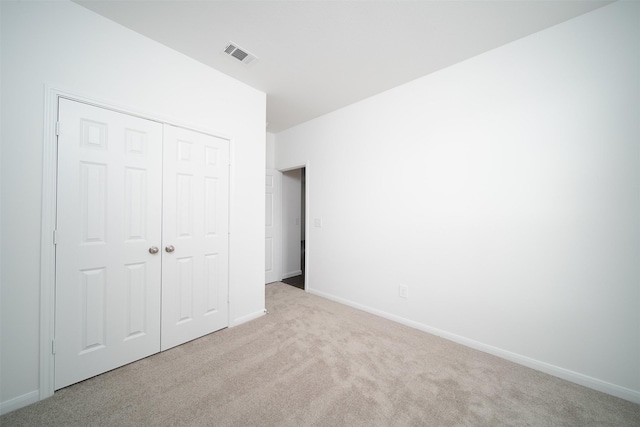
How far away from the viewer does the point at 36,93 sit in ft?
4.96

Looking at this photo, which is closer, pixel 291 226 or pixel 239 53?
pixel 239 53

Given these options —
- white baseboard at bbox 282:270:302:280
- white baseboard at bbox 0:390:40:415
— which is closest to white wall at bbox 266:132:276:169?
white baseboard at bbox 282:270:302:280

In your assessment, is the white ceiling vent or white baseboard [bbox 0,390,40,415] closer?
white baseboard [bbox 0,390,40,415]

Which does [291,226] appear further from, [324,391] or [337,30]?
[337,30]

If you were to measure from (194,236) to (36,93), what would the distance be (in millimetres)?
1419

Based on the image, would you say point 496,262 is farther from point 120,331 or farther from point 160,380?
point 120,331

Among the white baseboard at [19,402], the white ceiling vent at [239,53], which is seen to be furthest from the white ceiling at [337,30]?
the white baseboard at [19,402]

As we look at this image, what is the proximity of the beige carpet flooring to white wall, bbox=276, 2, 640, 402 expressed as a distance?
0.32 meters

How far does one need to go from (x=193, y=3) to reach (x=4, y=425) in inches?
115

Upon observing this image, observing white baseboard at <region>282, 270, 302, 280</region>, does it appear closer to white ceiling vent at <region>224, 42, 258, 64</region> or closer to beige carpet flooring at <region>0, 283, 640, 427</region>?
beige carpet flooring at <region>0, 283, 640, 427</region>

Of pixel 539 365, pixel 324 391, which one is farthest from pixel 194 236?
pixel 539 365

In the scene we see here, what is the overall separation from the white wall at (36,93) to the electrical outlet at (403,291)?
9.29 ft

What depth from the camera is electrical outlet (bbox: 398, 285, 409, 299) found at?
263 centimetres

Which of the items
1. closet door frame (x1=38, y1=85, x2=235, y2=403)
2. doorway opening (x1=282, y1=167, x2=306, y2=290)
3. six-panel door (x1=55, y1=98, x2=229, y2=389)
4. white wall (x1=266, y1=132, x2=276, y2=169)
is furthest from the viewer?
doorway opening (x1=282, y1=167, x2=306, y2=290)
